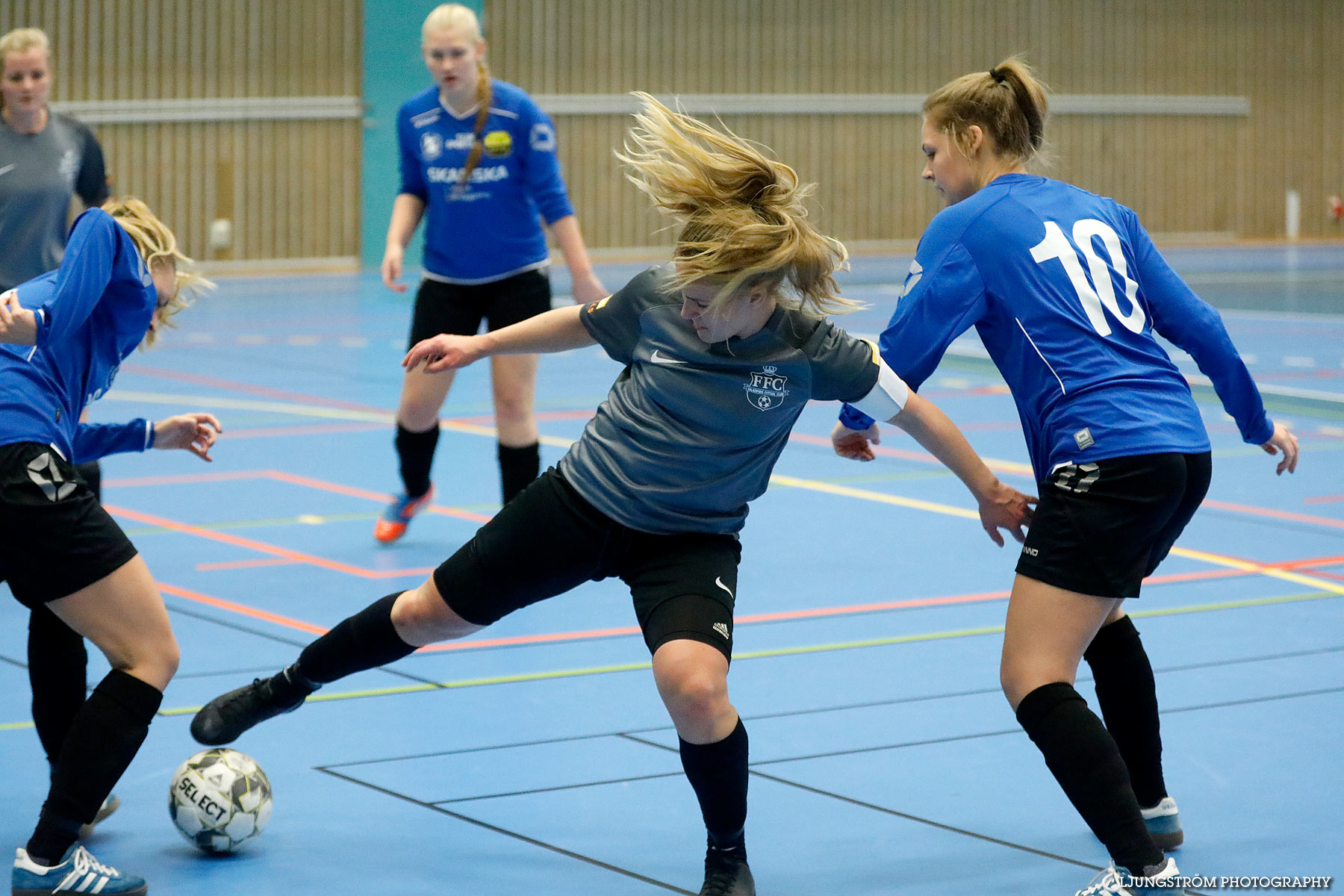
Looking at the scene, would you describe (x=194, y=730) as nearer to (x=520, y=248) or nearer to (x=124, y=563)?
(x=124, y=563)

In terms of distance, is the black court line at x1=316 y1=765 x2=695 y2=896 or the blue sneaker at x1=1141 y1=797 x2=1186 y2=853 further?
the blue sneaker at x1=1141 y1=797 x2=1186 y2=853

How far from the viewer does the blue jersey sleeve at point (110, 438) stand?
3.53 meters

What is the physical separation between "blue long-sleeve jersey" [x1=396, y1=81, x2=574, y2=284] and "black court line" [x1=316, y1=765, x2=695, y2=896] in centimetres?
294

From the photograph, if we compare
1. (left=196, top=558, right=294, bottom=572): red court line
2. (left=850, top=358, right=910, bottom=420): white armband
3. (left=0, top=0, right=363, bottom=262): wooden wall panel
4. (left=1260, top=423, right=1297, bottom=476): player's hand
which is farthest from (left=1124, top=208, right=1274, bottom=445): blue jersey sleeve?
(left=0, top=0, right=363, bottom=262): wooden wall panel

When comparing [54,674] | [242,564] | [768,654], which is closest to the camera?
[54,674]

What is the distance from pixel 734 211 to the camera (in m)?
3.13

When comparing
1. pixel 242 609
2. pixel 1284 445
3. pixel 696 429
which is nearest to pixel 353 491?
pixel 242 609

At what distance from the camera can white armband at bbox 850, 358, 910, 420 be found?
321 centimetres

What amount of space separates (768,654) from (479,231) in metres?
2.27

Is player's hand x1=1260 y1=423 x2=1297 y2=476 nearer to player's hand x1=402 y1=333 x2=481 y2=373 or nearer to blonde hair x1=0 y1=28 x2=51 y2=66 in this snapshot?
player's hand x1=402 y1=333 x2=481 y2=373

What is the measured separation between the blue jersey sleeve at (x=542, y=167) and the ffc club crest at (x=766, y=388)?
3434 mm

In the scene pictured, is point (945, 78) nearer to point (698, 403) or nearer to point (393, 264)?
point (393, 264)

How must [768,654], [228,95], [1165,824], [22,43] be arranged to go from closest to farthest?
[1165,824], [768,654], [22,43], [228,95]

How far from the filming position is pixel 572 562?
3297 millimetres
